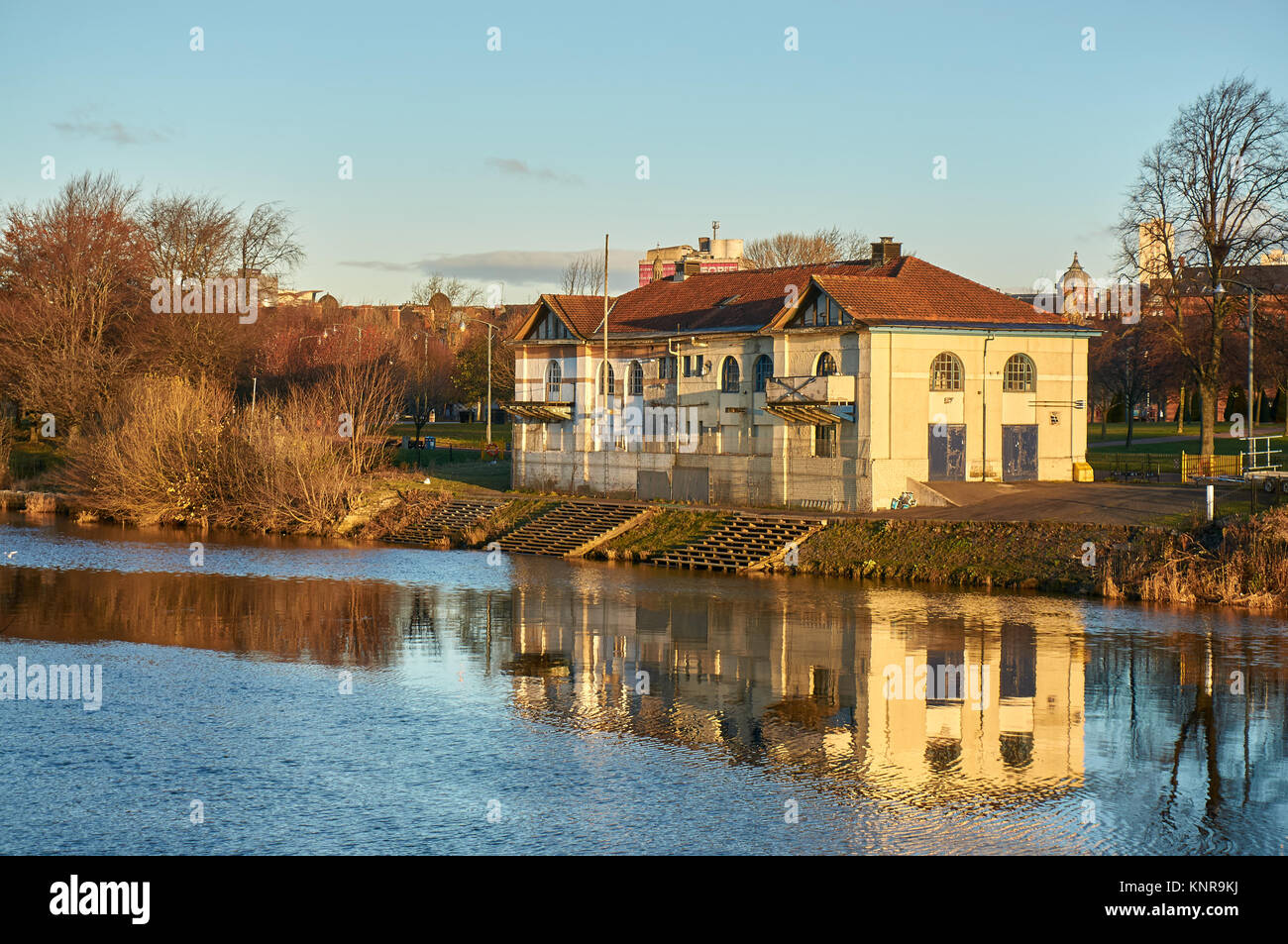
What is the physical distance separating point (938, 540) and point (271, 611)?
20526mm

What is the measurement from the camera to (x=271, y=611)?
1430 inches

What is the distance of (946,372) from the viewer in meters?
48.6

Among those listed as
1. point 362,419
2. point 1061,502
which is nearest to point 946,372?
point 1061,502

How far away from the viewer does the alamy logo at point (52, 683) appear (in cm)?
2520

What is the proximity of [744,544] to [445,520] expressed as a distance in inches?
650

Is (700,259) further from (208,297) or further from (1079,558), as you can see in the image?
(1079,558)

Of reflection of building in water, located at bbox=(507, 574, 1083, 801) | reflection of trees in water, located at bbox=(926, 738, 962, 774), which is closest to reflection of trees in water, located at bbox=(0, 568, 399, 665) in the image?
reflection of building in water, located at bbox=(507, 574, 1083, 801)

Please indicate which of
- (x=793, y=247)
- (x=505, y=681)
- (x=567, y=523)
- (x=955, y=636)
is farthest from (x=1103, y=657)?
(x=793, y=247)

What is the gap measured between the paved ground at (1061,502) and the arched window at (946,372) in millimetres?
3543

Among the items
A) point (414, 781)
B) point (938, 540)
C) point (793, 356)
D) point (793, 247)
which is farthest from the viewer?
point (793, 247)

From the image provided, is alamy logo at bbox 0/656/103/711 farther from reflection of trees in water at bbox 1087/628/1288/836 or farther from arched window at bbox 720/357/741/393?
arched window at bbox 720/357/741/393
